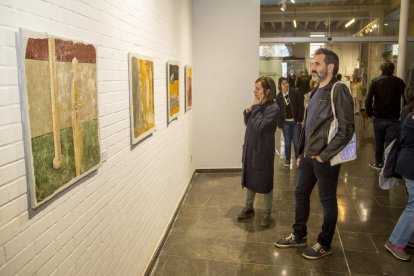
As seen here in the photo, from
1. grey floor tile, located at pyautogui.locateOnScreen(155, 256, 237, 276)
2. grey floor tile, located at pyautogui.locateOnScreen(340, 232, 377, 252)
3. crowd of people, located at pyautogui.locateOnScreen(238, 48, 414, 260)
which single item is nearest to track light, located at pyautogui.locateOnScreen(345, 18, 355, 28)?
crowd of people, located at pyautogui.locateOnScreen(238, 48, 414, 260)

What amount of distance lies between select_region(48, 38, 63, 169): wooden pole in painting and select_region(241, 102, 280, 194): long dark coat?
2.35 meters

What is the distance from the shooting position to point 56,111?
4.89ft

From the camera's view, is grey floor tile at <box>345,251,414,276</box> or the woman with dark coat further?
the woman with dark coat

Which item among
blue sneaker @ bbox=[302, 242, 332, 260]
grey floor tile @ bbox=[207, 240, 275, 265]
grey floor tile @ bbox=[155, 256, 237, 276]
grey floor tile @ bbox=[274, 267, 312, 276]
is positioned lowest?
grey floor tile @ bbox=[274, 267, 312, 276]

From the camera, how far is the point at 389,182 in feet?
10.8

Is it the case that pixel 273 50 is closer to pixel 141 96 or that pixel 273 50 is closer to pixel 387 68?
pixel 387 68

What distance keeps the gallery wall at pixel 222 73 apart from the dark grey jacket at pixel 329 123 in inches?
110

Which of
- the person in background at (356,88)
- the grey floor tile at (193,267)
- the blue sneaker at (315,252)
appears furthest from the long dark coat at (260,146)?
the person in background at (356,88)

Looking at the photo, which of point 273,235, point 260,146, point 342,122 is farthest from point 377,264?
point 260,146

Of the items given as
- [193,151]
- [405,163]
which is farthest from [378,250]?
[193,151]

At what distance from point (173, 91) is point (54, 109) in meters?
2.47

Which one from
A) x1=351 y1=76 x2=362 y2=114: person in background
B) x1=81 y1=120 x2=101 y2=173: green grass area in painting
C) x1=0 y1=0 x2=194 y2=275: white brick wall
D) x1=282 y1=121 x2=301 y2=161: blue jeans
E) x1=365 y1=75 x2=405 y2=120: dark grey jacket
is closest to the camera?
x1=0 y1=0 x2=194 y2=275: white brick wall

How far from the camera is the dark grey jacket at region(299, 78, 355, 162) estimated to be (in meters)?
2.85

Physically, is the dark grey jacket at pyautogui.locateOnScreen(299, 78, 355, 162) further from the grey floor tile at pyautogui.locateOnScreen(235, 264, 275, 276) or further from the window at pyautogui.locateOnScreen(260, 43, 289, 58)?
the window at pyautogui.locateOnScreen(260, 43, 289, 58)
